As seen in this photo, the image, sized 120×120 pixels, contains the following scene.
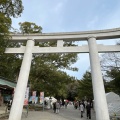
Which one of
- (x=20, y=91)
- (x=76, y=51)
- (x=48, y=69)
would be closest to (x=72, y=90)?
(x=48, y=69)

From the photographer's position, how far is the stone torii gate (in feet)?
32.9

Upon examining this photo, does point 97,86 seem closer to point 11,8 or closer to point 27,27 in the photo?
point 11,8

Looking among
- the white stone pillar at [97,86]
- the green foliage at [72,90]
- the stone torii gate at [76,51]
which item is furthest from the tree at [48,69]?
the green foliage at [72,90]

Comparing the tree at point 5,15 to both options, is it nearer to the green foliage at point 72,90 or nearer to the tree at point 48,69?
the tree at point 48,69

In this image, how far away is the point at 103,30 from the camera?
1175 centimetres

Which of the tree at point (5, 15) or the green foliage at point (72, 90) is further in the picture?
the green foliage at point (72, 90)

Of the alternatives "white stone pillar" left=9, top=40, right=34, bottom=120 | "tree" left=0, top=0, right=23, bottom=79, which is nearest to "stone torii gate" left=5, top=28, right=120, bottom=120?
"white stone pillar" left=9, top=40, right=34, bottom=120

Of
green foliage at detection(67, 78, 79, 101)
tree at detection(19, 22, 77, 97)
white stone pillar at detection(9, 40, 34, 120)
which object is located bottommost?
white stone pillar at detection(9, 40, 34, 120)

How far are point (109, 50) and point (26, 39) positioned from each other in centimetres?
614

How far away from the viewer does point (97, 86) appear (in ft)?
33.7

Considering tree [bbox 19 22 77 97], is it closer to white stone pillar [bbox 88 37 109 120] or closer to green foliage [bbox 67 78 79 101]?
white stone pillar [bbox 88 37 109 120]

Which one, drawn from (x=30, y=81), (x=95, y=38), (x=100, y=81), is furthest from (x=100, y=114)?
(x=30, y=81)

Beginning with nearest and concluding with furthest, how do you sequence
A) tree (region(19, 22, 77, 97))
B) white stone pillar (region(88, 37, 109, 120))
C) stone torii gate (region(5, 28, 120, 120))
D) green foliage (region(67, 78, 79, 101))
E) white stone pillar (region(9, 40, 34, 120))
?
white stone pillar (region(88, 37, 109, 120)), stone torii gate (region(5, 28, 120, 120)), white stone pillar (region(9, 40, 34, 120)), tree (region(19, 22, 77, 97)), green foliage (region(67, 78, 79, 101))

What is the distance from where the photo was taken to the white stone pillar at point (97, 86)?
9.76 metres
